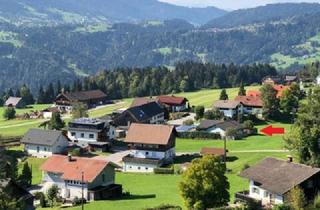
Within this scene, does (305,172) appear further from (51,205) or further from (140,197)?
(51,205)

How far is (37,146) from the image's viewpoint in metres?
103

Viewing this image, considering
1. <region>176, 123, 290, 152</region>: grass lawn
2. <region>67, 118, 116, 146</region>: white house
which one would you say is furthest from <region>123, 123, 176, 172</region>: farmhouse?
<region>67, 118, 116, 146</region>: white house

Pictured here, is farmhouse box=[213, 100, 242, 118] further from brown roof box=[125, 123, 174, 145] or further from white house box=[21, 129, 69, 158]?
white house box=[21, 129, 69, 158]

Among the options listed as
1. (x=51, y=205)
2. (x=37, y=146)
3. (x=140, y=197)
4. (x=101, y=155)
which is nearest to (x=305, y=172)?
(x=140, y=197)

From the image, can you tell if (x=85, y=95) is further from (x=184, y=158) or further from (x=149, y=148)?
(x=184, y=158)

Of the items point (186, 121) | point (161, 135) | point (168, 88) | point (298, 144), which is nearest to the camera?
point (298, 144)

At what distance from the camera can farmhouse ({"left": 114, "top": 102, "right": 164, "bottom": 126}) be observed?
120m

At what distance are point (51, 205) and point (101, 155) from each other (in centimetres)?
3085

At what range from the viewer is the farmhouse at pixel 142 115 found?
12000cm

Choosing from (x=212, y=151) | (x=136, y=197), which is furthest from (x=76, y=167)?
(x=212, y=151)

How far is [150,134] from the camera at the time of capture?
3664 inches

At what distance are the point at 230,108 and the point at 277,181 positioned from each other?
67.9m

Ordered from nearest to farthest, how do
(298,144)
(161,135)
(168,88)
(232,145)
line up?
1. (298,144)
2. (161,135)
3. (232,145)
4. (168,88)

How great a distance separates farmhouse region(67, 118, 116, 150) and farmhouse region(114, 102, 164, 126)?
907cm
